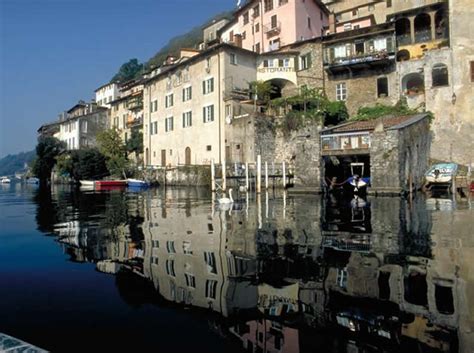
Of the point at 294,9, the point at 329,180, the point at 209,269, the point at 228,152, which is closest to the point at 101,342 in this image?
the point at 209,269

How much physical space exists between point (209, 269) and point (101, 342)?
11.7 feet

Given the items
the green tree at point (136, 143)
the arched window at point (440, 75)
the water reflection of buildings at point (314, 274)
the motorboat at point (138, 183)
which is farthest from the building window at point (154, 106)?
the water reflection of buildings at point (314, 274)

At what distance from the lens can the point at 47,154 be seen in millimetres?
77125

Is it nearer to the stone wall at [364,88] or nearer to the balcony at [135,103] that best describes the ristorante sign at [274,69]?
the stone wall at [364,88]

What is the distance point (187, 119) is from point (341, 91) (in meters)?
18.8

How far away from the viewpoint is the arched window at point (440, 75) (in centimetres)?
3769

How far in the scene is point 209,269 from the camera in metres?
8.26

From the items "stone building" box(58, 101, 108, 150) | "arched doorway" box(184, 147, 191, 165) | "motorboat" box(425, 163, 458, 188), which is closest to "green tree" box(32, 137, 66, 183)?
"stone building" box(58, 101, 108, 150)

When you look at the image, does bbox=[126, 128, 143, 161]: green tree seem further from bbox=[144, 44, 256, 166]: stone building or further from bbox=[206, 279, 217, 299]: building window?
bbox=[206, 279, 217, 299]: building window

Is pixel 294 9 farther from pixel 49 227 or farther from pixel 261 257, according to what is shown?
pixel 261 257

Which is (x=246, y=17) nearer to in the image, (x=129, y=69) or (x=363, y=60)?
(x=363, y=60)

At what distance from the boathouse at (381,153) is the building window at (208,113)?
17216 millimetres

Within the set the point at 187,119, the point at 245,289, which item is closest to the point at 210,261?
the point at 245,289

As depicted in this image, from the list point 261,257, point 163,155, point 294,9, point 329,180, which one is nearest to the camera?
point 261,257
